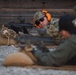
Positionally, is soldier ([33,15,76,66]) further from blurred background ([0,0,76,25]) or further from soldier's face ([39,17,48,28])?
blurred background ([0,0,76,25])

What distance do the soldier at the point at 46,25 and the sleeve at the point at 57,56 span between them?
13.0 ft

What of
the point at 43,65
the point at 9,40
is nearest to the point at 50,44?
the point at 9,40

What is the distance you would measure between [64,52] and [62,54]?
0.17ft

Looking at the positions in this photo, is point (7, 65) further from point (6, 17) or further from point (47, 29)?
point (6, 17)

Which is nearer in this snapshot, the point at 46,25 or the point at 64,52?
the point at 64,52

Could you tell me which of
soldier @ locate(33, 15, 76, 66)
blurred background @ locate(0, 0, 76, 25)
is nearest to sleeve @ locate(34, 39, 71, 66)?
soldier @ locate(33, 15, 76, 66)

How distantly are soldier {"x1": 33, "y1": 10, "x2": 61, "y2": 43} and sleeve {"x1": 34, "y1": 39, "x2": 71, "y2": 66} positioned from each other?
13.0 ft

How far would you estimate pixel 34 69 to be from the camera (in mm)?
7176

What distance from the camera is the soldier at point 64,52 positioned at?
720cm

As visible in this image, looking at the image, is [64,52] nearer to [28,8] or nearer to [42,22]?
[42,22]

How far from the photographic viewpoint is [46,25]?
1209 centimetres

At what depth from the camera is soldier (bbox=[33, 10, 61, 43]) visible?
11.6 meters

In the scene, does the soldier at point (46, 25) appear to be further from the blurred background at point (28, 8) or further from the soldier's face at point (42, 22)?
the blurred background at point (28, 8)

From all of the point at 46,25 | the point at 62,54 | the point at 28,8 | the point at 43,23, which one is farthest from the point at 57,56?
the point at 28,8
